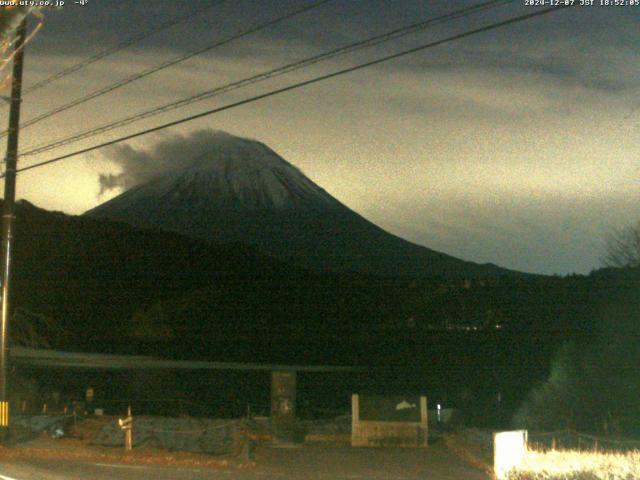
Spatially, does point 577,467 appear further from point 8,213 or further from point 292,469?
point 8,213

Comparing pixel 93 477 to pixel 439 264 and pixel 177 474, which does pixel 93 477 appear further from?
pixel 439 264

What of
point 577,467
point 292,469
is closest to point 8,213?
point 292,469

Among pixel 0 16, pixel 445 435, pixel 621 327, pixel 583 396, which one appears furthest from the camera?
pixel 621 327

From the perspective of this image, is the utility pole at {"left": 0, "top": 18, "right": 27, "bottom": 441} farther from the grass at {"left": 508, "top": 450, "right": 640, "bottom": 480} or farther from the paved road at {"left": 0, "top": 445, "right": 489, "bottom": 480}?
the grass at {"left": 508, "top": 450, "right": 640, "bottom": 480}

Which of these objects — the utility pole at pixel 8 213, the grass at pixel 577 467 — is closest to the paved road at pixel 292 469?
the grass at pixel 577 467

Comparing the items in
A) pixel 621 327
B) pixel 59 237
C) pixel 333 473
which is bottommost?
pixel 333 473

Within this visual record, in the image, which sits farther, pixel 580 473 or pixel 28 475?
pixel 28 475

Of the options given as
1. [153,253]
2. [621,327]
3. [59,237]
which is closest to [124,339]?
[59,237]
